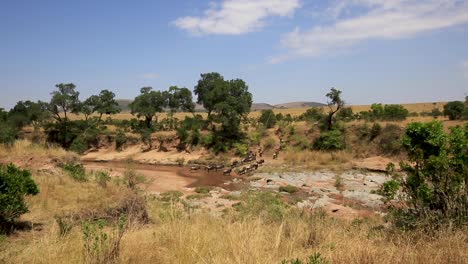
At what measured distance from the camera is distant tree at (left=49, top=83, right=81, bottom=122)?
46.4m

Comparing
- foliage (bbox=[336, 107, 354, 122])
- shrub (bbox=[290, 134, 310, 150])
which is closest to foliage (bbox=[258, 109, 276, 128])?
shrub (bbox=[290, 134, 310, 150])

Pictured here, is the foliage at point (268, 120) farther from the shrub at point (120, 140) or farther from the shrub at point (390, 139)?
the shrub at point (120, 140)

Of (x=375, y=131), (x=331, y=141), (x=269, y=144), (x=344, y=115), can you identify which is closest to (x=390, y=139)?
(x=375, y=131)

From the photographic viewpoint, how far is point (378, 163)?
1283 inches

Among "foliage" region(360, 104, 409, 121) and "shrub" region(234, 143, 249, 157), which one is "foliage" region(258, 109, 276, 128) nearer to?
"shrub" region(234, 143, 249, 157)

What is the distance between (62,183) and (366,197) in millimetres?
16550

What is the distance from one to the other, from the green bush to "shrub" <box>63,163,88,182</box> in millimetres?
4353

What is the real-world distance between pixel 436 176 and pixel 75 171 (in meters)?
13.6

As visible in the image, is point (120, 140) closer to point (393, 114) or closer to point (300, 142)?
point (300, 142)

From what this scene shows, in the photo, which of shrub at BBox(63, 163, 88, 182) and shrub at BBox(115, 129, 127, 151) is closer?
shrub at BBox(63, 163, 88, 182)

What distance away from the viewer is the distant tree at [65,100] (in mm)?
46406

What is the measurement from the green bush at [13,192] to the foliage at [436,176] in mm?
9145

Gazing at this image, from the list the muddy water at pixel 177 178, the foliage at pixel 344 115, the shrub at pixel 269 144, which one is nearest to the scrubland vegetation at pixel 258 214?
the shrub at pixel 269 144

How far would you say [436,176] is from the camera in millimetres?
8602
